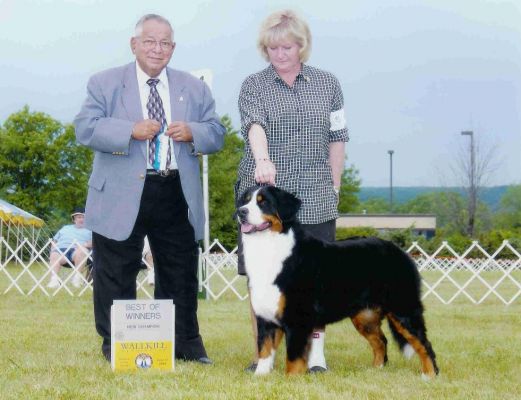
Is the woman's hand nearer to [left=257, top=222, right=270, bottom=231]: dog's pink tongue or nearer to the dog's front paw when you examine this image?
[left=257, top=222, right=270, bottom=231]: dog's pink tongue

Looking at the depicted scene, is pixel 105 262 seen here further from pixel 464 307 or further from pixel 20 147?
pixel 20 147

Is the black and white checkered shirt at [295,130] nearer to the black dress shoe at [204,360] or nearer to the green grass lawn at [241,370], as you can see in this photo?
the green grass lawn at [241,370]

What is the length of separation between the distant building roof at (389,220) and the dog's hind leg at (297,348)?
41665mm

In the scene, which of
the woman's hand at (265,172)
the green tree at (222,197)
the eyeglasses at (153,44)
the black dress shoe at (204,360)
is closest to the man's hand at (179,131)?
the eyeglasses at (153,44)

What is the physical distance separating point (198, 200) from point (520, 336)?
3413mm

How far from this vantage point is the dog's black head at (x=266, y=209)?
4062mm

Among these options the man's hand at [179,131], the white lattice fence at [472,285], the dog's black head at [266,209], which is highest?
the man's hand at [179,131]

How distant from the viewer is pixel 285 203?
4.13 meters

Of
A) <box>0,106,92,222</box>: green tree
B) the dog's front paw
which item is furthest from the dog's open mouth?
<box>0,106,92,222</box>: green tree

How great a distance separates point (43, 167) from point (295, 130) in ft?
108

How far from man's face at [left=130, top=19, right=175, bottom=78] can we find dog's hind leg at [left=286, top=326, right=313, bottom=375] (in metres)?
1.72

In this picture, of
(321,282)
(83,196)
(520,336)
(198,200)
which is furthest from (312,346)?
(83,196)

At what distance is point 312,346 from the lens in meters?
4.69

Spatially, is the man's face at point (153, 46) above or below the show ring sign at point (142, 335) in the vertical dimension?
above
